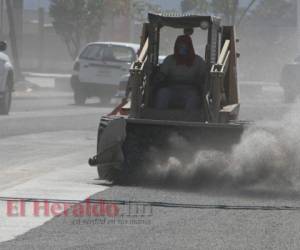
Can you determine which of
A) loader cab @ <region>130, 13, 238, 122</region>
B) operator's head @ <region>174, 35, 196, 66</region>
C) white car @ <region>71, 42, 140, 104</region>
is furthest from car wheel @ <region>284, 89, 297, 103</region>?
operator's head @ <region>174, 35, 196, 66</region>

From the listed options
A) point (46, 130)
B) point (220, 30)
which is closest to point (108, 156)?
point (220, 30)

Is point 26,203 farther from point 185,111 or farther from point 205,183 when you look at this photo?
point 185,111

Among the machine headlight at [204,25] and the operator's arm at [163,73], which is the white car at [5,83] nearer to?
the operator's arm at [163,73]

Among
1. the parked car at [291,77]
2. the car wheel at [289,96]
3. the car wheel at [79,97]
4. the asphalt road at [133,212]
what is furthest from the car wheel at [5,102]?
the parked car at [291,77]

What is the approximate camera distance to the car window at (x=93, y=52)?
35.4 metres

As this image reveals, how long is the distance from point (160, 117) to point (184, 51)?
0.96 meters

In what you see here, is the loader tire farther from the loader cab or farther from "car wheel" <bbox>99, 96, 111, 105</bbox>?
"car wheel" <bbox>99, 96, 111, 105</bbox>

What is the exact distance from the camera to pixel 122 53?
35438 millimetres

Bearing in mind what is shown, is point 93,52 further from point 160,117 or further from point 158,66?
point 160,117

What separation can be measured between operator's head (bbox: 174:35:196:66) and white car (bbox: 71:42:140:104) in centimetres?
1910

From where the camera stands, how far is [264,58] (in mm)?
77625

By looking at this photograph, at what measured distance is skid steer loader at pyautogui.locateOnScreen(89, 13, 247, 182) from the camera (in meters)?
13.9

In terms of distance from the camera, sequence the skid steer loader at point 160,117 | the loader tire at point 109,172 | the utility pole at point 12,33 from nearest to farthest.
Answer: the skid steer loader at point 160,117 → the loader tire at point 109,172 → the utility pole at point 12,33

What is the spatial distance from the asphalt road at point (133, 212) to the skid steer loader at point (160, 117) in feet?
1.30
